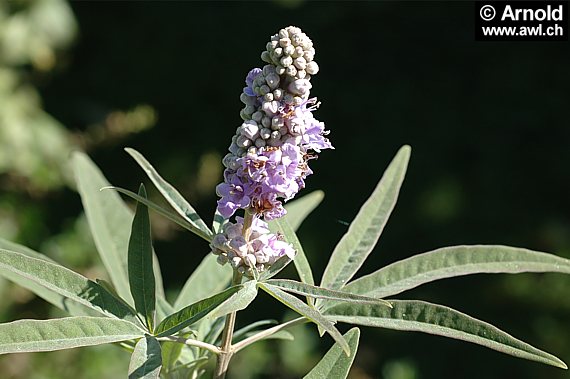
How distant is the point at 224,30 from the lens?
515 centimetres

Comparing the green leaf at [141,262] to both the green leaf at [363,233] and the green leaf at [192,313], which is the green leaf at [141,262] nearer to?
the green leaf at [192,313]

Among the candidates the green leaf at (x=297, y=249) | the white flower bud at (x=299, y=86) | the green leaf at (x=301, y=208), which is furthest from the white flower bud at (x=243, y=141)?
the green leaf at (x=301, y=208)

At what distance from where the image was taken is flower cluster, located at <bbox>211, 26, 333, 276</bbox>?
1.28 metres

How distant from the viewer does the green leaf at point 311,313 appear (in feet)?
3.85

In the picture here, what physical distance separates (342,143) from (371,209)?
297 cm

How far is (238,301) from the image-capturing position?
1.25 m

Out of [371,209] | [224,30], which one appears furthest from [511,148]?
[371,209]

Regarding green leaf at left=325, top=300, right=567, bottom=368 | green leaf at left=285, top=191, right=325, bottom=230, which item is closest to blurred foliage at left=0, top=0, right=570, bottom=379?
green leaf at left=285, top=191, right=325, bottom=230

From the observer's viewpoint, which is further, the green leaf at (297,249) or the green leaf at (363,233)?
the green leaf at (363,233)

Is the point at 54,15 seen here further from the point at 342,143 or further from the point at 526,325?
the point at 526,325

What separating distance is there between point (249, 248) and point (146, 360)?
0.27m

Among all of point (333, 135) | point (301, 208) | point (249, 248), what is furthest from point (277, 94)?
point (333, 135)

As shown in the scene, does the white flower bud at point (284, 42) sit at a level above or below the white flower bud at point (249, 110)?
above
